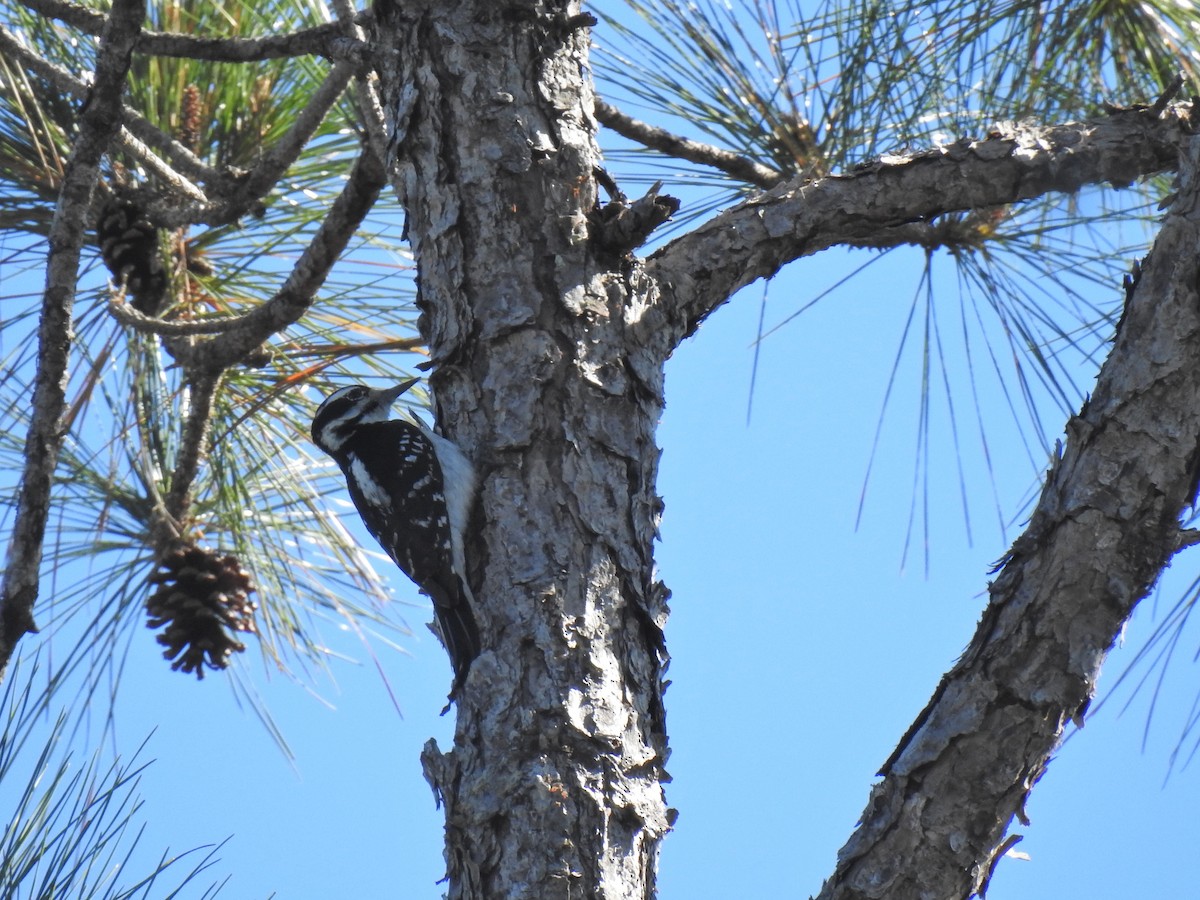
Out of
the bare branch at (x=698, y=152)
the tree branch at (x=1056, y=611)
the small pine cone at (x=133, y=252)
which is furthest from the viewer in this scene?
the small pine cone at (x=133, y=252)

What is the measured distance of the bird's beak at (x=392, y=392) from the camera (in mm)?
3498

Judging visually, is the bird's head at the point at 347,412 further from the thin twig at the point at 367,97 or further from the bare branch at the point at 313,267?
the thin twig at the point at 367,97

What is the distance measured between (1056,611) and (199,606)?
7.59ft

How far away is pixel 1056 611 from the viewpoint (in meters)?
1.81

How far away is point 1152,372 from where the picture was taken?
192 centimetres

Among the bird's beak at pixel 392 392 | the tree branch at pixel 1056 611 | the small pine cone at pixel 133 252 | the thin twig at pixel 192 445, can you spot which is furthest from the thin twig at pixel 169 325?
the tree branch at pixel 1056 611

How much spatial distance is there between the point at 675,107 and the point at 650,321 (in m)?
1.05

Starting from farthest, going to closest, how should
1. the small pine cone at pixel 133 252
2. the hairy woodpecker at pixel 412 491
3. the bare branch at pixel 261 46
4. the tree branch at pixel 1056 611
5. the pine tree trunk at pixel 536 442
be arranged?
the small pine cone at pixel 133 252 → the bare branch at pixel 261 46 → the hairy woodpecker at pixel 412 491 → the pine tree trunk at pixel 536 442 → the tree branch at pixel 1056 611

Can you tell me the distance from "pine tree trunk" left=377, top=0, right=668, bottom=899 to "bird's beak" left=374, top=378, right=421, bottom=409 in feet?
3.21

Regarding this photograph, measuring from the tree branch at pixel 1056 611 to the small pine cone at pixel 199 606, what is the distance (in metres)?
2.11

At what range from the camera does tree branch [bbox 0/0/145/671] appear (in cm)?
217

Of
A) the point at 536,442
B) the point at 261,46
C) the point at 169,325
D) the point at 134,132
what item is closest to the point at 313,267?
the point at 169,325

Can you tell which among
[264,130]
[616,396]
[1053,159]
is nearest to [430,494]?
[616,396]

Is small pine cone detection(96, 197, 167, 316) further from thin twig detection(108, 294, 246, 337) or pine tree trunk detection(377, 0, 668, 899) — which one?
pine tree trunk detection(377, 0, 668, 899)
